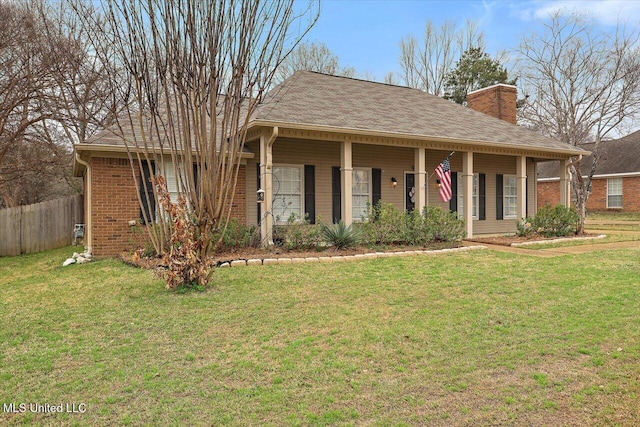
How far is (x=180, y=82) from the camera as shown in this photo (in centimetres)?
544

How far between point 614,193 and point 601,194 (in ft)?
2.66

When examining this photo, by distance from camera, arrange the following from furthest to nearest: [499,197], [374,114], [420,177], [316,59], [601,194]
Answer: [316,59] < [601,194] < [499,197] < [374,114] < [420,177]

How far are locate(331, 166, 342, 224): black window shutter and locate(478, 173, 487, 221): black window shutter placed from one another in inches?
207

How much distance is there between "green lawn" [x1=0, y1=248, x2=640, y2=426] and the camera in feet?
9.39

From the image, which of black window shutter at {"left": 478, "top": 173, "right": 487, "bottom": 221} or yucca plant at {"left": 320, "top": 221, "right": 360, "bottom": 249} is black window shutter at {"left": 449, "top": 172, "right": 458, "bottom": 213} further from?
yucca plant at {"left": 320, "top": 221, "right": 360, "bottom": 249}

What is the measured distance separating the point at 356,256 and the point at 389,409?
5.69 metres

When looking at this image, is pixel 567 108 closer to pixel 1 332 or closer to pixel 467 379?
pixel 467 379

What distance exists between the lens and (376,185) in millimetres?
12281

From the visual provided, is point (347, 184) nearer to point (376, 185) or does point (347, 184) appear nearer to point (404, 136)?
point (404, 136)

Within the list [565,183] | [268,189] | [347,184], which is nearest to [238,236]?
[268,189]

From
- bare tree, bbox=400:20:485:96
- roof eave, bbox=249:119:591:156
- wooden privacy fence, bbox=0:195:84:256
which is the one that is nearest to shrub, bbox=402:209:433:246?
roof eave, bbox=249:119:591:156

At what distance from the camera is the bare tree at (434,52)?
3161cm

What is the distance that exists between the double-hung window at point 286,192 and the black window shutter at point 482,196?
6347mm

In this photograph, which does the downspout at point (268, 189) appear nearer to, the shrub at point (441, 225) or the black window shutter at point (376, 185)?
the shrub at point (441, 225)
